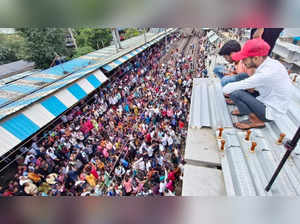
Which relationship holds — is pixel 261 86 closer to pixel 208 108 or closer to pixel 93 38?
pixel 208 108

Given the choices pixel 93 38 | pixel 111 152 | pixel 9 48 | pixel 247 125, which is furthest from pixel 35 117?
pixel 9 48

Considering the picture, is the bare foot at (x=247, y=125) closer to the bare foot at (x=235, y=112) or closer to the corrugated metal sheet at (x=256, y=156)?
the corrugated metal sheet at (x=256, y=156)

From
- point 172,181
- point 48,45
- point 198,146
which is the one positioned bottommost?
point 172,181

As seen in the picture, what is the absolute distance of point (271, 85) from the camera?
8.58 ft

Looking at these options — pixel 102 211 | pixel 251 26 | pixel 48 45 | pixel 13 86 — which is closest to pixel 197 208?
pixel 102 211

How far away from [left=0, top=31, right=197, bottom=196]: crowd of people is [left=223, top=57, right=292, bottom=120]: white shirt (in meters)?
4.59

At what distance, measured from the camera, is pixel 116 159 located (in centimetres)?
801

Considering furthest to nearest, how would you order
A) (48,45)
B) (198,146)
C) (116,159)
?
1. (48,45)
2. (116,159)
3. (198,146)

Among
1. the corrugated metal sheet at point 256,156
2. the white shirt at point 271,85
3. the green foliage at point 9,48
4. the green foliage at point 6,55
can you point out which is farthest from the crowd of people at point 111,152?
the green foliage at point 6,55

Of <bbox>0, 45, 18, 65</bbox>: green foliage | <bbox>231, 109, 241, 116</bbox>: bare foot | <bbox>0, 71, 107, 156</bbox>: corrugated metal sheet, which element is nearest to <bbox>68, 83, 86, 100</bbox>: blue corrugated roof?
<bbox>0, 71, 107, 156</bbox>: corrugated metal sheet
